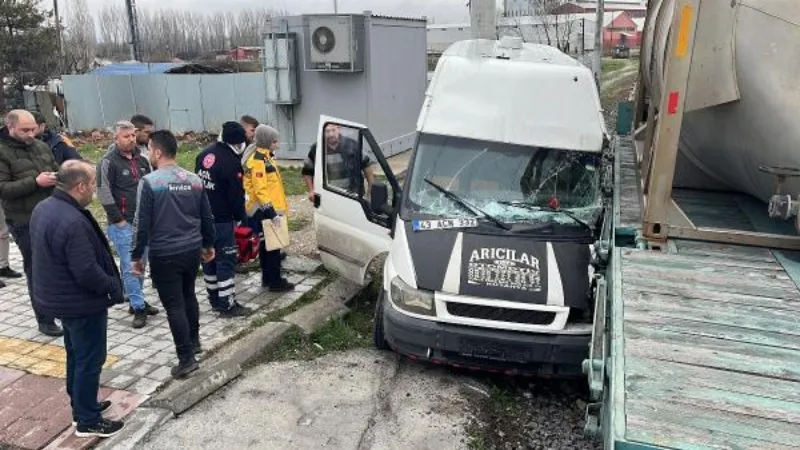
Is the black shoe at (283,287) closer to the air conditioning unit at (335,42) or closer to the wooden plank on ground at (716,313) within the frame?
the wooden plank on ground at (716,313)

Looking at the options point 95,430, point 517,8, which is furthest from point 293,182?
point 517,8

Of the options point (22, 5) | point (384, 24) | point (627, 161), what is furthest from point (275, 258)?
point (22, 5)

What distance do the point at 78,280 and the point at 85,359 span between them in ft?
1.78

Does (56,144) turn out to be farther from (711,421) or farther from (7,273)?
(711,421)

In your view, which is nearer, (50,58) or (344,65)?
(344,65)

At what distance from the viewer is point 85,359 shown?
4035 mm

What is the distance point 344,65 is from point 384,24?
1.42m

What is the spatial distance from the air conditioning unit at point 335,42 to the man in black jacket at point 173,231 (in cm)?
795

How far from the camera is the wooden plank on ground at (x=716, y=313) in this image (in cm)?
267

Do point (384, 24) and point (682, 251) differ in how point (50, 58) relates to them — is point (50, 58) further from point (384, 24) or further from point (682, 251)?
point (682, 251)

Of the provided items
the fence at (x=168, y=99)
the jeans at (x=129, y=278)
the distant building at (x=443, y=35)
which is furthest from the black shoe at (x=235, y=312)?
the distant building at (x=443, y=35)

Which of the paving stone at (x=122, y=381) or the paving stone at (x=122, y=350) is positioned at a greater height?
the paving stone at (x=122, y=350)

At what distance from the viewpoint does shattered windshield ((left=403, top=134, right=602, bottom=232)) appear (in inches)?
200

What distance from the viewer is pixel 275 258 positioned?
648 centimetres
